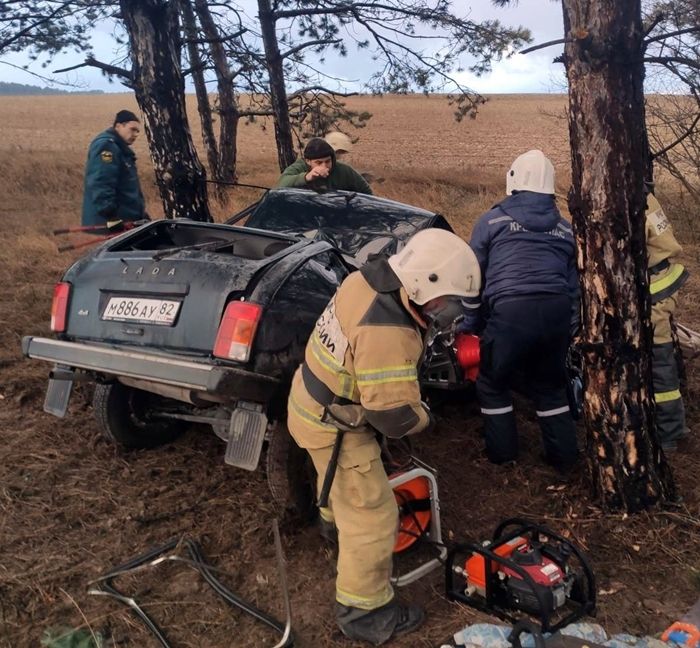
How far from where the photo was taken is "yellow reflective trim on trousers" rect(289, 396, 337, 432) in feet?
9.01

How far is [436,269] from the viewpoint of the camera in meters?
2.55

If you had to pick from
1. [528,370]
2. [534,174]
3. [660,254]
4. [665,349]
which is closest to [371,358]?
[528,370]

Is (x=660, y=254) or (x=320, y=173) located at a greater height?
(x=320, y=173)

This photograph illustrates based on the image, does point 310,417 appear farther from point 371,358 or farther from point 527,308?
point 527,308

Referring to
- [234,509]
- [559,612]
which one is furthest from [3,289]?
[559,612]

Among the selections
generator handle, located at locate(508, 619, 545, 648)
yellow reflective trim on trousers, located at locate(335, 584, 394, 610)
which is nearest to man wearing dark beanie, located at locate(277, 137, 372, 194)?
yellow reflective trim on trousers, located at locate(335, 584, 394, 610)

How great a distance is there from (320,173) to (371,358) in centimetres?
354

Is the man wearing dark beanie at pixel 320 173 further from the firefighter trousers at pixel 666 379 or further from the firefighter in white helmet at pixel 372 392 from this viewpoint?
the firefighter in white helmet at pixel 372 392

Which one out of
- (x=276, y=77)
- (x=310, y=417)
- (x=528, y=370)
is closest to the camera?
(x=310, y=417)

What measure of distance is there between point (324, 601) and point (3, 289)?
19.9 ft

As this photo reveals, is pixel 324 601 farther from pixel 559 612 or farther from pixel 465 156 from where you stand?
pixel 465 156

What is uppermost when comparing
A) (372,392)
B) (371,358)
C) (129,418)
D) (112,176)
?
(112,176)

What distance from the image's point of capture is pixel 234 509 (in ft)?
11.8

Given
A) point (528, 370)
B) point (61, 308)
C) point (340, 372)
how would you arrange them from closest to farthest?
point (340, 372), point (61, 308), point (528, 370)
